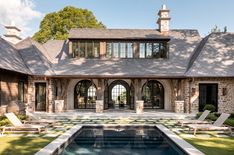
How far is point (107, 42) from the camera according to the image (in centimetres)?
2281

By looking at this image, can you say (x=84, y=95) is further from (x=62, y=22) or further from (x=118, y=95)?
(x=62, y=22)

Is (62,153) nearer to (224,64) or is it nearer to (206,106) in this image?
(206,106)

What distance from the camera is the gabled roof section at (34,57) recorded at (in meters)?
20.0

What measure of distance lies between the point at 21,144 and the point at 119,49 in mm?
14414

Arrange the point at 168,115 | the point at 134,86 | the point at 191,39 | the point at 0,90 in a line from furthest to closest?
the point at 191,39 → the point at 134,86 → the point at 168,115 → the point at 0,90

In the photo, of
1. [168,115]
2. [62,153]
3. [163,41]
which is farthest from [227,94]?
[62,153]

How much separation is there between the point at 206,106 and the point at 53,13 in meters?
30.4

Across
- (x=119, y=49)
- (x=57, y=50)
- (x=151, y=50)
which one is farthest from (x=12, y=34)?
(x=151, y=50)

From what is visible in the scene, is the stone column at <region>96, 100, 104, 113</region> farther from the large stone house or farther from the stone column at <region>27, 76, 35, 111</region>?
the stone column at <region>27, 76, 35, 111</region>

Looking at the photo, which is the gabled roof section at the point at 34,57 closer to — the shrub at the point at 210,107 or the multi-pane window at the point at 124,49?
the multi-pane window at the point at 124,49

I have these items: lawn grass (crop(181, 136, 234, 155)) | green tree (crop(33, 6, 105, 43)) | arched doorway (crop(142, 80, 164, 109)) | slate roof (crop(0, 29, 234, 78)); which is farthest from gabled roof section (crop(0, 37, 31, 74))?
green tree (crop(33, 6, 105, 43))

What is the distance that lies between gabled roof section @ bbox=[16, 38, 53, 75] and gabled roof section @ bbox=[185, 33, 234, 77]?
1059cm

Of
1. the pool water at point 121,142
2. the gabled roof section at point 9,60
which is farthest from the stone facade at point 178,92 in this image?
the pool water at point 121,142

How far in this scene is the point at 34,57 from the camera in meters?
21.1
